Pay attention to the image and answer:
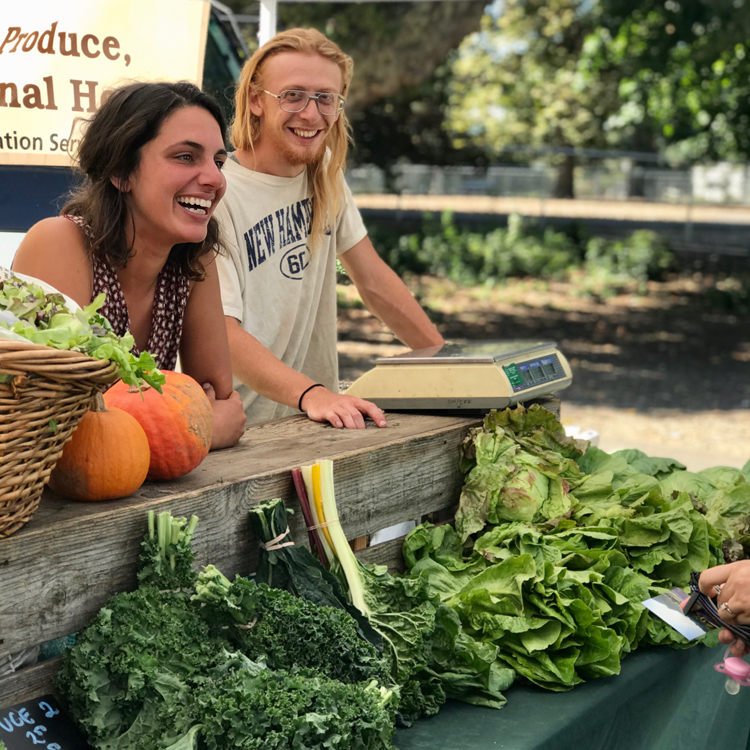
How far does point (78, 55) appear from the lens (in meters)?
3.62

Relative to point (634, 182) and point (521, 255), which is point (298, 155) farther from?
point (634, 182)

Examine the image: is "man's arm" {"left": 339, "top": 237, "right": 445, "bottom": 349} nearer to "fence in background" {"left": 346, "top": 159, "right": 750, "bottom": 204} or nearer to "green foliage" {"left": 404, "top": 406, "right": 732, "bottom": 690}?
"green foliage" {"left": 404, "top": 406, "right": 732, "bottom": 690}

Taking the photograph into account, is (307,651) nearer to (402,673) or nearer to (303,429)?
(402,673)

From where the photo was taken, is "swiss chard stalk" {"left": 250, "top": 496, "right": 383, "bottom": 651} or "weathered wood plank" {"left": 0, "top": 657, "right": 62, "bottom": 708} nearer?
"weathered wood plank" {"left": 0, "top": 657, "right": 62, "bottom": 708}

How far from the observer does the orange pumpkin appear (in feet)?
6.63

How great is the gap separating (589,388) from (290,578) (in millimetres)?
10220

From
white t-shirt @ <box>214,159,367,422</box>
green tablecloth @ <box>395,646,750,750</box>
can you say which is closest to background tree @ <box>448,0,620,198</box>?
white t-shirt @ <box>214,159,367,422</box>

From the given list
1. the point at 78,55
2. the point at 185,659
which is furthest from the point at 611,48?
the point at 185,659

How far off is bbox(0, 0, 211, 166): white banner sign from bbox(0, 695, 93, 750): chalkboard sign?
2.33 m

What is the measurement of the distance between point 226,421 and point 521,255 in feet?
60.7

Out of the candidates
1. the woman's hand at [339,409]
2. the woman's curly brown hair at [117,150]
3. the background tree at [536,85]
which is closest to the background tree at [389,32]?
the background tree at [536,85]

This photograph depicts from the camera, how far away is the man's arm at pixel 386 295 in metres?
3.72

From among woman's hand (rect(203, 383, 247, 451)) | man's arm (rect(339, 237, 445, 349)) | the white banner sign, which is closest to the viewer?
woman's hand (rect(203, 383, 247, 451))

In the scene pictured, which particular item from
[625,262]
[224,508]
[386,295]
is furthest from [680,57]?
[224,508]
